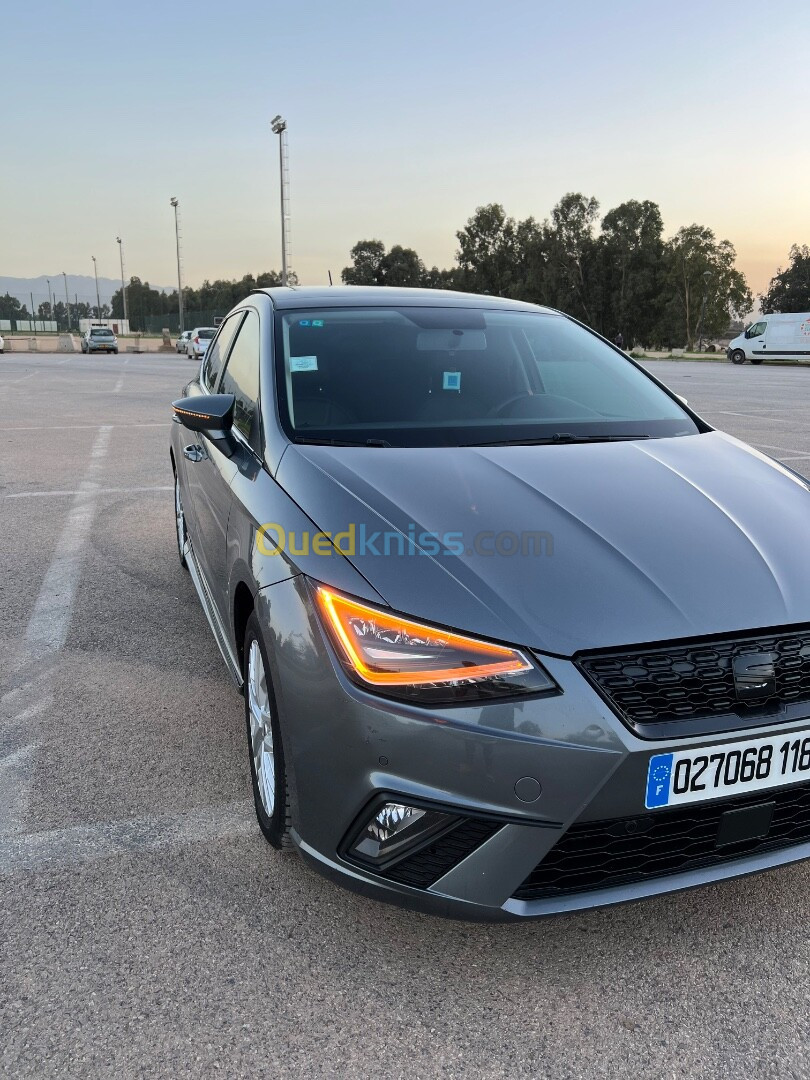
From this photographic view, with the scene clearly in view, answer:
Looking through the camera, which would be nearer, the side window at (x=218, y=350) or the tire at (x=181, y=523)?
the side window at (x=218, y=350)

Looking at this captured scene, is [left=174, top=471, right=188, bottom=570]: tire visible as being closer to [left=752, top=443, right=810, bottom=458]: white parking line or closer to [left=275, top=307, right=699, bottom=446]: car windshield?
[left=275, top=307, right=699, bottom=446]: car windshield

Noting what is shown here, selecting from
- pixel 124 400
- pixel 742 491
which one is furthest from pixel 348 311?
pixel 124 400

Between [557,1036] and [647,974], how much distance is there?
30cm

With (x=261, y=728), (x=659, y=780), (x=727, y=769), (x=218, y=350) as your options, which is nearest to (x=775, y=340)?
(x=218, y=350)

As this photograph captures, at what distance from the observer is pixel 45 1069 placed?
176 cm

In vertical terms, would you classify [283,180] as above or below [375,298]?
above

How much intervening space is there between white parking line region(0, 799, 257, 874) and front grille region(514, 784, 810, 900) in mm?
1058

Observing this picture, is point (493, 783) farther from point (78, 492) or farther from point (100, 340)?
point (100, 340)

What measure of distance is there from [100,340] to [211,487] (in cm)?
4812

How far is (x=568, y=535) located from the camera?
2.19 m

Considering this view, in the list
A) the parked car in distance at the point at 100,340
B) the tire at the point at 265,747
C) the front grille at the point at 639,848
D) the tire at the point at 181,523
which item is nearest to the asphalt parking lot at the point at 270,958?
the tire at the point at 265,747

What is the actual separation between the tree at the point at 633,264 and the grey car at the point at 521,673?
222 ft

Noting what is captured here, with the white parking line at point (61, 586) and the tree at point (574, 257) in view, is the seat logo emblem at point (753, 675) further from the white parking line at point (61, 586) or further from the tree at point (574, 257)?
the tree at point (574, 257)

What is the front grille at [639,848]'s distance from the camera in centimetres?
185
